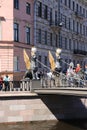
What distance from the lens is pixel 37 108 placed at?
108ft

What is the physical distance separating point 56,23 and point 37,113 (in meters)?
25.7

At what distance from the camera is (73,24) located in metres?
66.1

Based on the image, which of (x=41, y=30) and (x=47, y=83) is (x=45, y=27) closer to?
(x=41, y=30)

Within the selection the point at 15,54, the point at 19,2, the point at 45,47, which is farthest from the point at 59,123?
the point at 45,47

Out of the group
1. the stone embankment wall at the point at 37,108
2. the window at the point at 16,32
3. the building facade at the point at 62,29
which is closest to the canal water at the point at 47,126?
the stone embankment wall at the point at 37,108

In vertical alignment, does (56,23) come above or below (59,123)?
above

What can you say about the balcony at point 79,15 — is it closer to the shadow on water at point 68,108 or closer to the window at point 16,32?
the window at point 16,32

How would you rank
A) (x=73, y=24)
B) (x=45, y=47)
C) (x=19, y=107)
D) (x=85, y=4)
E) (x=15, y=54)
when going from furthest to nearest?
(x=85, y=4) → (x=73, y=24) → (x=45, y=47) → (x=15, y=54) → (x=19, y=107)

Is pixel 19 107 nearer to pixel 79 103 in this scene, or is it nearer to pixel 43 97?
pixel 43 97

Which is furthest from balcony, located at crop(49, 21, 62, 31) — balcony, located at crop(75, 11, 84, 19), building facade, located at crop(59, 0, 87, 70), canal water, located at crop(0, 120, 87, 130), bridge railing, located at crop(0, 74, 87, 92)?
canal water, located at crop(0, 120, 87, 130)

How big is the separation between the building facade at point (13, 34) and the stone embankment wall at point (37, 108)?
11352mm

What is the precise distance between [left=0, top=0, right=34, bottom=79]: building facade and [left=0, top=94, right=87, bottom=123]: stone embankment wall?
11352 mm

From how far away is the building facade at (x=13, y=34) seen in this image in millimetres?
45281

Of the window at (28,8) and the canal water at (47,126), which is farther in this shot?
the window at (28,8)
